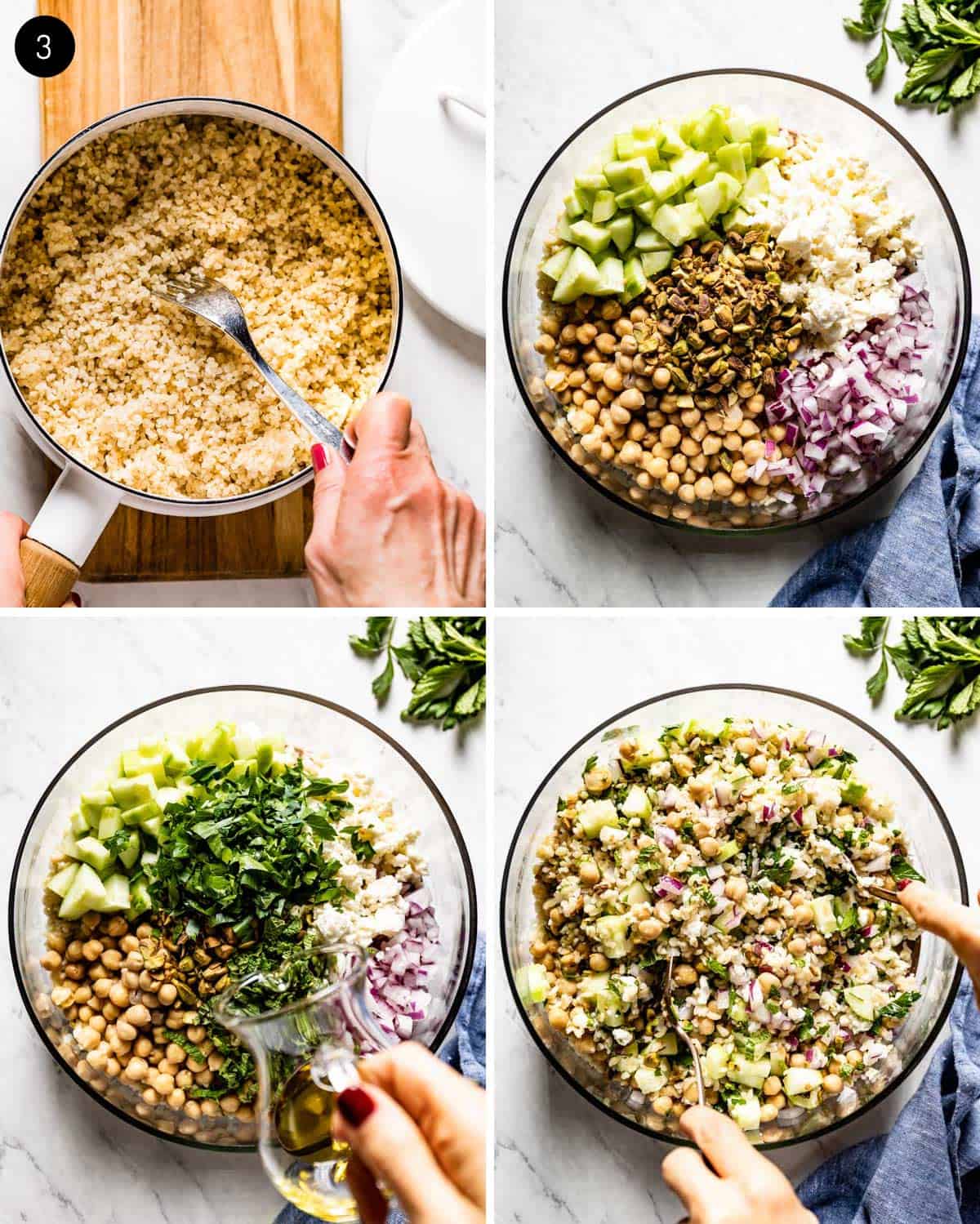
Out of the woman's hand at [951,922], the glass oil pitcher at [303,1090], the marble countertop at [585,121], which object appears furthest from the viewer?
the marble countertop at [585,121]

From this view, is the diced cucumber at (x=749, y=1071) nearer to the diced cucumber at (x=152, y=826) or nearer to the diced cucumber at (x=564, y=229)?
the diced cucumber at (x=152, y=826)

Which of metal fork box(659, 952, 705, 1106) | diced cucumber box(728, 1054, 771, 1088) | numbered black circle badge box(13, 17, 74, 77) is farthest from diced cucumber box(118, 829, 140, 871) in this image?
numbered black circle badge box(13, 17, 74, 77)

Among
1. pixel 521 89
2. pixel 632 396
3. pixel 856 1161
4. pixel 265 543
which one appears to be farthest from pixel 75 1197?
pixel 521 89

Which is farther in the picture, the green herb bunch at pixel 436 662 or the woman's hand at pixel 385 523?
the green herb bunch at pixel 436 662

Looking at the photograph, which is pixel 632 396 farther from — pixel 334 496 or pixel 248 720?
pixel 248 720

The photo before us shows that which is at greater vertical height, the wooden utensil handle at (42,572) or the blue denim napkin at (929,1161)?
the wooden utensil handle at (42,572)

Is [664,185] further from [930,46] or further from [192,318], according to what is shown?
[192,318]

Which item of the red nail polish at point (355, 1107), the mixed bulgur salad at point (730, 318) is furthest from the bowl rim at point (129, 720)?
the mixed bulgur salad at point (730, 318)
